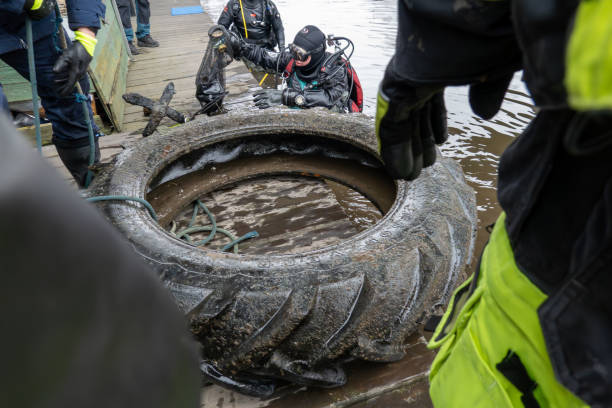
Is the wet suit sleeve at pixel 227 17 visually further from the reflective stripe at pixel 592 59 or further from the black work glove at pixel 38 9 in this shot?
the reflective stripe at pixel 592 59

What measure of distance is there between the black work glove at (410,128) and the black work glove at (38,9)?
72.9 inches

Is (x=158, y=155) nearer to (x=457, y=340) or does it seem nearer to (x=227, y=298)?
(x=227, y=298)

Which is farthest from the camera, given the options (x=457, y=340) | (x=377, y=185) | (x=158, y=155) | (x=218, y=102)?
(x=218, y=102)

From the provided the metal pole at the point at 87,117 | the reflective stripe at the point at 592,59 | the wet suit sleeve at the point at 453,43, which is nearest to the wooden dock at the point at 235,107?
the metal pole at the point at 87,117

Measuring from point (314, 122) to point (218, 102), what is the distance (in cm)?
140

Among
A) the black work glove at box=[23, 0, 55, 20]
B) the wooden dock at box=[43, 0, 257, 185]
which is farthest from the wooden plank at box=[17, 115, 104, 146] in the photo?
the black work glove at box=[23, 0, 55, 20]

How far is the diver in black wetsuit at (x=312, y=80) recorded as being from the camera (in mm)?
3363

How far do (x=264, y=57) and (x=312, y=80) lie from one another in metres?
1.06

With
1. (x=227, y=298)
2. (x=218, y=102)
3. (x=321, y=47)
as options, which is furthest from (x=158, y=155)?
(x=321, y=47)

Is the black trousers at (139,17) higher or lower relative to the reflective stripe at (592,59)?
lower

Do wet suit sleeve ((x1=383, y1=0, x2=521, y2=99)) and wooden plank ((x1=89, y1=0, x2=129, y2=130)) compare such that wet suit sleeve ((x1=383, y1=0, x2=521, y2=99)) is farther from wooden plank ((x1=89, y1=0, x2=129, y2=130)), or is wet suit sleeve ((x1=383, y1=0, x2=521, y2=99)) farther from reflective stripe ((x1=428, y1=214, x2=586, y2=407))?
wooden plank ((x1=89, y1=0, x2=129, y2=130))

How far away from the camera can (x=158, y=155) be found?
1772mm

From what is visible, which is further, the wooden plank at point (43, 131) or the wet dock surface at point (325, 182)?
the wooden plank at point (43, 131)

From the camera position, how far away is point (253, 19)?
215 inches
